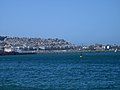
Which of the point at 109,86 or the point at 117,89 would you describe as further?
the point at 109,86

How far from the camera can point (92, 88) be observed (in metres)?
43.8

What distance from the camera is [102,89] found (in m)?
42.8

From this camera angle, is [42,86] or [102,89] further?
[42,86]

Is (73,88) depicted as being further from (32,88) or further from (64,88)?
(32,88)

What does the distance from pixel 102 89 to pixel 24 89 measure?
26.7ft

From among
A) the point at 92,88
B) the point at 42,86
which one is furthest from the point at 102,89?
the point at 42,86

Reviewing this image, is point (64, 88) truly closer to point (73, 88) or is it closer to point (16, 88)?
point (73, 88)

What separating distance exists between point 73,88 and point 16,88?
6.09 m

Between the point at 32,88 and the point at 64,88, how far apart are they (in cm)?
343

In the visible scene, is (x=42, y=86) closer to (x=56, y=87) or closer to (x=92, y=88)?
(x=56, y=87)

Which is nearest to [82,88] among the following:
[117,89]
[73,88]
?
[73,88]

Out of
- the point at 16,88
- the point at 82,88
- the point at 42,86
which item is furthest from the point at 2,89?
the point at 82,88

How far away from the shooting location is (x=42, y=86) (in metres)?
46.3

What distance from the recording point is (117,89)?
1670 inches
